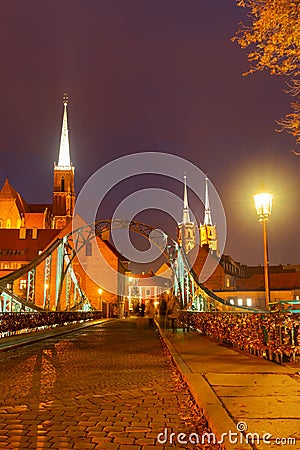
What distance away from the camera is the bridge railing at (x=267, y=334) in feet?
31.9

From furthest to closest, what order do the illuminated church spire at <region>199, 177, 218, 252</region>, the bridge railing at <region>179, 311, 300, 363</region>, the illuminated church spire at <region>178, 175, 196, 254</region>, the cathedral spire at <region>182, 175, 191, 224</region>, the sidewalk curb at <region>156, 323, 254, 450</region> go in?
the cathedral spire at <region>182, 175, 191, 224</region>
the illuminated church spire at <region>178, 175, 196, 254</region>
the illuminated church spire at <region>199, 177, 218, 252</region>
the bridge railing at <region>179, 311, 300, 363</region>
the sidewalk curb at <region>156, 323, 254, 450</region>

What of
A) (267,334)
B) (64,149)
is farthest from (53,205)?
(267,334)

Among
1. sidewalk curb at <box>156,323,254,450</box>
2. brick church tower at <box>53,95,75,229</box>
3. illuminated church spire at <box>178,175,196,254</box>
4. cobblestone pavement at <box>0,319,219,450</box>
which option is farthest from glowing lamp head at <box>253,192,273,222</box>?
illuminated church spire at <box>178,175,196,254</box>

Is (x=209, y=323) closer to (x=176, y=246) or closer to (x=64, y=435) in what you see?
(x=64, y=435)

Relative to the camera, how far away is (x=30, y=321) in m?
25.3

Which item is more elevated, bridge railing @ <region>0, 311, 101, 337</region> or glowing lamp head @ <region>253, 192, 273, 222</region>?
glowing lamp head @ <region>253, 192, 273, 222</region>

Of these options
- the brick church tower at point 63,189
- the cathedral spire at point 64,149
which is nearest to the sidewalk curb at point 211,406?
the brick church tower at point 63,189

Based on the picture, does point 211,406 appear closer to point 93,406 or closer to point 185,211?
point 93,406

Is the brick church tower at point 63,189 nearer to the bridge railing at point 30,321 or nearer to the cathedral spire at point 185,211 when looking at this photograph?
the cathedral spire at point 185,211

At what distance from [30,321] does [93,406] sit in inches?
773

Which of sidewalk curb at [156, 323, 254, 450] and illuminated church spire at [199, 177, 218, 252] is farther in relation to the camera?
illuminated church spire at [199, 177, 218, 252]

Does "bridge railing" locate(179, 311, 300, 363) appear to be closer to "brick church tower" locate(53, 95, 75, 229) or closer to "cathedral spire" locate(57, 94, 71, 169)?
"brick church tower" locate(53, 95, 75, 229)

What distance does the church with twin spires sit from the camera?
10300 cm

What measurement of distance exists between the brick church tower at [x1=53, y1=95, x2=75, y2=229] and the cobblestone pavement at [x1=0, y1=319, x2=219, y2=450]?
318 ft
